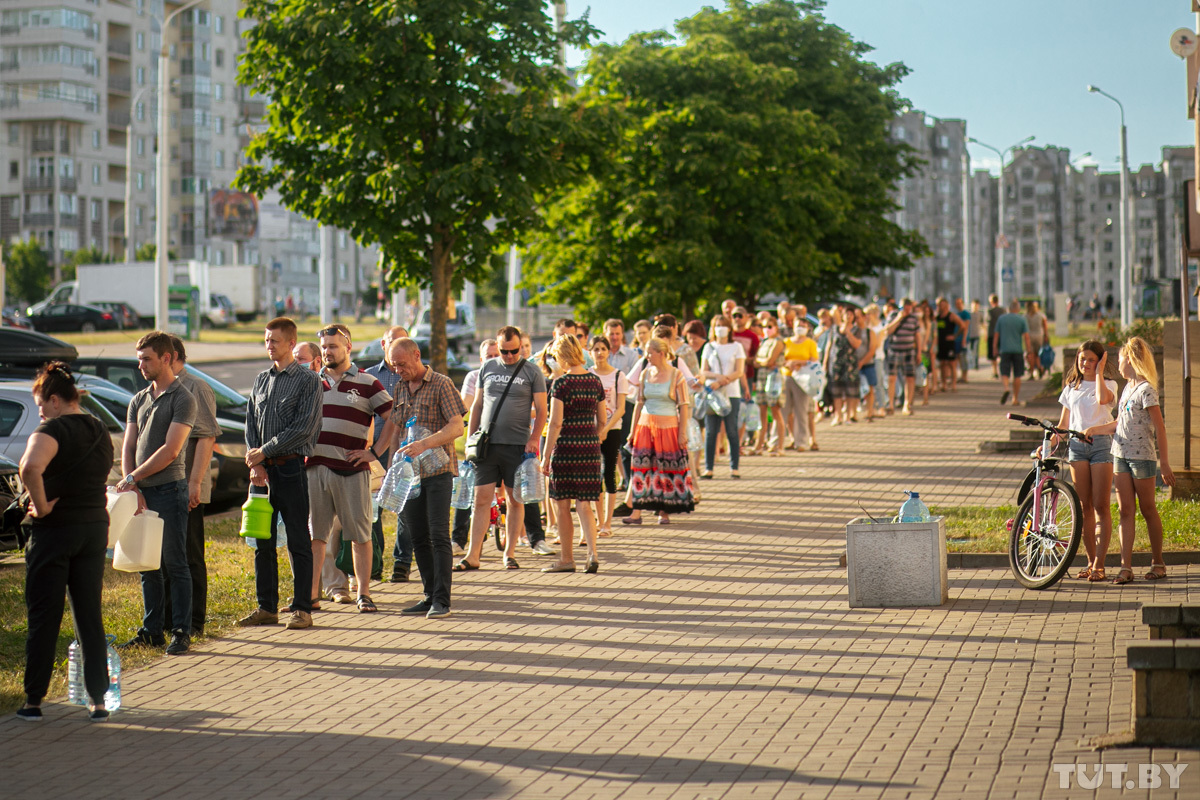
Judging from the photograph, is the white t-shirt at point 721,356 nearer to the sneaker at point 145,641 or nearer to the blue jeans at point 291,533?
the blue jeans at point 291,533

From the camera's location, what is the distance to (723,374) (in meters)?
17.2

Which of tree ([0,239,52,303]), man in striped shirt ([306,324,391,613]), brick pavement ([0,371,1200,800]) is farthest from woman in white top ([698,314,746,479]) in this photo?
tree ([0,239,52,303])

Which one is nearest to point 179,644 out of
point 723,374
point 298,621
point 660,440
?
point 298,621

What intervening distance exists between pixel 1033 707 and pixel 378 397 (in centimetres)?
501

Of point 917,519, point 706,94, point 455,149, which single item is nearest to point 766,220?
point 706,94

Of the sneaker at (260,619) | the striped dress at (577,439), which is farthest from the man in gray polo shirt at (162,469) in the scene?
the striped dress at (577,439)

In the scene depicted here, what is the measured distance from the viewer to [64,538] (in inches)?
Result: 297

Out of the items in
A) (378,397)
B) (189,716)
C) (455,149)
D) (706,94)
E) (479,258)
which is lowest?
(189,716)

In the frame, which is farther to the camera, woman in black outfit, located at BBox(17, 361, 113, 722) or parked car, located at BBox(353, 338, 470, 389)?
parked car, located at BBox(353, 338, 470, 389)

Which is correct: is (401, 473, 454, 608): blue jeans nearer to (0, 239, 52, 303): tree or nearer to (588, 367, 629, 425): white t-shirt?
(588, 367, 629, 425): white t-shirt

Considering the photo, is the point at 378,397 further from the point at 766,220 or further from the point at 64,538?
the point at 766,220

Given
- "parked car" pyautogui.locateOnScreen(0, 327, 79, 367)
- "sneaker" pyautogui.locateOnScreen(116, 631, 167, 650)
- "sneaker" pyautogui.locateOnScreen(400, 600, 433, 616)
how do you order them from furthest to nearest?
"parked car" pyautogui.locateOnScreen(0, 327, 79, 367) → "sneaker" pyautogui.locateOnScreen(400, 600, 433, 616) → "sneaker" pyautogui.locateOnScreen(116, 631, 167, 650)

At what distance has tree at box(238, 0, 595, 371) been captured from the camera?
61.4 feet

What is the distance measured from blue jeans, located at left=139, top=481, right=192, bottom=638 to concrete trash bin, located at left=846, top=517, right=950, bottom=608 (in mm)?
4287
